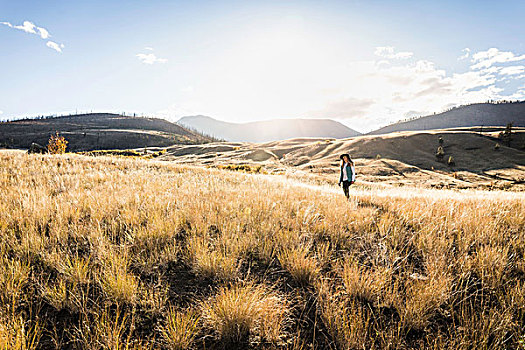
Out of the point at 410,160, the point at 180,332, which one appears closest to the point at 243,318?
the point at 180,332

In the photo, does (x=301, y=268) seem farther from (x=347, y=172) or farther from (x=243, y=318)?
(x=347, y=172)

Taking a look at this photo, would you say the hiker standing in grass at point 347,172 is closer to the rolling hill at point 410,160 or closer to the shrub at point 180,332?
the shrub at point 180,332

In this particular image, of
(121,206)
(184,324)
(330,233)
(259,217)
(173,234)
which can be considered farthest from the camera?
(121,206)

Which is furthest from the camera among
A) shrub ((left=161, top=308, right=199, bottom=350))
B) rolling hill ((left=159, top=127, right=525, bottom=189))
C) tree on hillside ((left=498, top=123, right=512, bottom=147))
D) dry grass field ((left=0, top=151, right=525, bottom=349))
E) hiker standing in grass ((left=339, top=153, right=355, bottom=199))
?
tree on hillside ((left=498, top=123, right=512, bottom=147))

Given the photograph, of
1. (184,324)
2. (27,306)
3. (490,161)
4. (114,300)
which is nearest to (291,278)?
(184,324)

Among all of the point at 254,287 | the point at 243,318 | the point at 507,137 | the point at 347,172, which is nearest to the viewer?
the point at 243,318

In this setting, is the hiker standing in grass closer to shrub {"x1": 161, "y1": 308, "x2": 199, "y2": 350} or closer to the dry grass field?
the dry grass field

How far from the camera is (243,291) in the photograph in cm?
243

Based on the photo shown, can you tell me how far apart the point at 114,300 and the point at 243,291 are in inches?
53.6

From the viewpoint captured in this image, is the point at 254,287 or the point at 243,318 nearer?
the point at 243,318

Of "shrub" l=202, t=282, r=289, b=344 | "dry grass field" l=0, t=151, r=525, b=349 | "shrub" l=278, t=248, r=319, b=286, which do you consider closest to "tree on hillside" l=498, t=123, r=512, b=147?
"dry grass field" l=0, t=151, r=525, b=349

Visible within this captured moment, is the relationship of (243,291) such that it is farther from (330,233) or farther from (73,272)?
(330,233)

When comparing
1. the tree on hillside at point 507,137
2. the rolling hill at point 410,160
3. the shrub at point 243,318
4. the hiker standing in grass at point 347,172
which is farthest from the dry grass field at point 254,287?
the tree on hillside at point 507,137

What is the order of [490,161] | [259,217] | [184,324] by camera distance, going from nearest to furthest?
[184,324] < [259,217] < [490,161]
